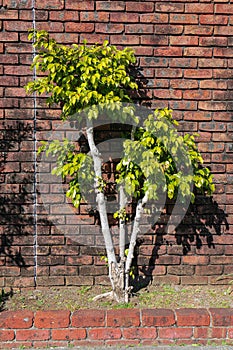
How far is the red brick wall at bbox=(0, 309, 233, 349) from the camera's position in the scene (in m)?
3.20

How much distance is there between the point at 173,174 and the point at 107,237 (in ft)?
2.56

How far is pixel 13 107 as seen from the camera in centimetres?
381

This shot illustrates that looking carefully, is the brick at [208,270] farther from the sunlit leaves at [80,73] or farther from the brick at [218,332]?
the sunlit leaves at [80,73]

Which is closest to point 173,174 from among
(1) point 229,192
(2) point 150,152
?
(2) point 150,152

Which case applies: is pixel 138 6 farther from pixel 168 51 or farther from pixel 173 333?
pixel 173 333

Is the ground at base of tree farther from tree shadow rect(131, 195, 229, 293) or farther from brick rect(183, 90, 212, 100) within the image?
brick rect(183, 90, 212, 100)

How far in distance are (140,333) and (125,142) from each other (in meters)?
1.48

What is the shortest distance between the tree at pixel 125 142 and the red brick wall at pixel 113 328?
0.42 meters

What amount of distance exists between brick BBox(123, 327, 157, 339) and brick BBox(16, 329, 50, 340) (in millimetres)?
596

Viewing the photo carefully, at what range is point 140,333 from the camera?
3.22 m

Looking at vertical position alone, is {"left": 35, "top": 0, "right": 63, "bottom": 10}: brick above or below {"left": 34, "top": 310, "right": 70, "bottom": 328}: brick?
above

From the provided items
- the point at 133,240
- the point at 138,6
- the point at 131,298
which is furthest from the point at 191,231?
the point at 138,6

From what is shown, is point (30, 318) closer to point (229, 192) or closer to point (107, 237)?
point (107, 237)

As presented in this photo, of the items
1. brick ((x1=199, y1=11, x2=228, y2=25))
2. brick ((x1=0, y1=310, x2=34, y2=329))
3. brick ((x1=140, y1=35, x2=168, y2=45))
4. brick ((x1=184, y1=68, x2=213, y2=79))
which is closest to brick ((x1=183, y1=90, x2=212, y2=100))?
brick ((x1=184, y1=68, x2=213, y2=79))
